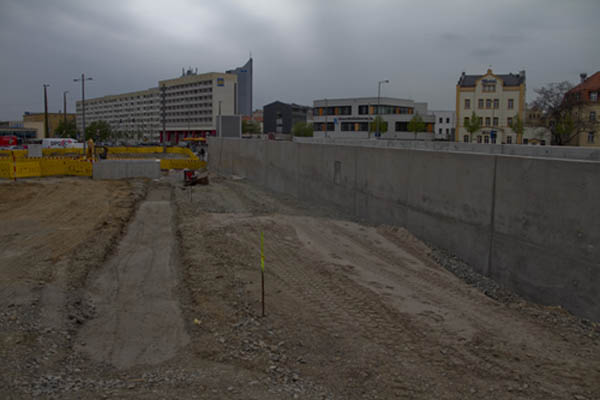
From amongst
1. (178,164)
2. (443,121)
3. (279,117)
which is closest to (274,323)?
(178,164)

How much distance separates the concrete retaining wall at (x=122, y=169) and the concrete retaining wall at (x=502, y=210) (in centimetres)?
1816

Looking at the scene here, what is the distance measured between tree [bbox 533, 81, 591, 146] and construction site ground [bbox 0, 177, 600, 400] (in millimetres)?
30232

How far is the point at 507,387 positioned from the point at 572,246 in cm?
397

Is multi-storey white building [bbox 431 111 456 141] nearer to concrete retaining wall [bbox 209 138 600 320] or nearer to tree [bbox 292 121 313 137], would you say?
tree [bbox 292 121 313 137]

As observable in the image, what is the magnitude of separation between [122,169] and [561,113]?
34683mm

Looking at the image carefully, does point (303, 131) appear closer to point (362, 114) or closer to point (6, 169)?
point (362, 114)

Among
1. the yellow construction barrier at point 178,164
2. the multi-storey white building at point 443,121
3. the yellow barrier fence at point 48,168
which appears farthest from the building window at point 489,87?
the yellow barrier fence at point 48,168

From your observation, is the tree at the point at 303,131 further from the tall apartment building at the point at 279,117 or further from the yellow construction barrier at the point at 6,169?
the yellow construction barrier at the point at 6,169

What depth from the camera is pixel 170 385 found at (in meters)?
5.56

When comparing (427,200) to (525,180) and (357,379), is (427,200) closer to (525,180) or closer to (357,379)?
(525,180)

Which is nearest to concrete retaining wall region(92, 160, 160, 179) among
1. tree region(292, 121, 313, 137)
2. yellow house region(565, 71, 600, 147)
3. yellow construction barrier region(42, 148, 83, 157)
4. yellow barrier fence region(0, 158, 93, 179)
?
yellow barrier fence region(0, 158, 93, 179)

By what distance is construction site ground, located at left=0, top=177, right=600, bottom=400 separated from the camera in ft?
18.4

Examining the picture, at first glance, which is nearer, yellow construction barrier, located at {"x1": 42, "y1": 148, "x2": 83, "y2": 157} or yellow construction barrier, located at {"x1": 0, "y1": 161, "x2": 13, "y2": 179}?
yellow construction barrier, located at {"x1": 0, "y1": 161, "x2": 13, "y2": 179}

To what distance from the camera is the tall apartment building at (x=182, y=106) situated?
125 meters
